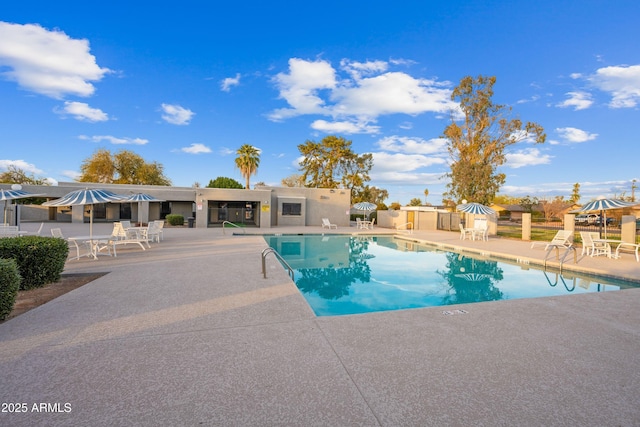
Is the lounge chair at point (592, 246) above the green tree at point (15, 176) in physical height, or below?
below

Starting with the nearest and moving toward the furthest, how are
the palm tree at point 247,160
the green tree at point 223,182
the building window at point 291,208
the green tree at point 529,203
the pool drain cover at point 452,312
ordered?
the pool drain cover at point 452,312, the building window at point 291,208, the palm tree at point 247,160, the green tree at point 223,182, the green tree at point 529,203

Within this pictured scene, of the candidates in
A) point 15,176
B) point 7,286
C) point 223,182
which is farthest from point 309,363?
point 15,176

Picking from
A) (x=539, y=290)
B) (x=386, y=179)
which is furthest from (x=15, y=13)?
(x=386, y=179)

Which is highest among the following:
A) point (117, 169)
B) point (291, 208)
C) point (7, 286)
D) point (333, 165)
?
point (333, 165)

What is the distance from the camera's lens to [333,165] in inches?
1393

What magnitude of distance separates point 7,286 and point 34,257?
213 centimetres

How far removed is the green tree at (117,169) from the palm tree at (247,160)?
11349 mm

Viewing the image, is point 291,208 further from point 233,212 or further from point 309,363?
point 309,363

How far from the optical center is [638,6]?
33.7 feet

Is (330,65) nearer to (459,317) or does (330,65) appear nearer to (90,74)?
(90,74)

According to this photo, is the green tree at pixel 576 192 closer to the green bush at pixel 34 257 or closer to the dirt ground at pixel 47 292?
the dirt ground at pixel 47 292

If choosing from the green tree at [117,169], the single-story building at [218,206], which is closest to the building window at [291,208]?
the single-story building at [218,206]

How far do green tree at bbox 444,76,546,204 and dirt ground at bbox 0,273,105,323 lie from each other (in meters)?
22.6

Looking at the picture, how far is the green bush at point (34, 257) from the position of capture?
5418mm
